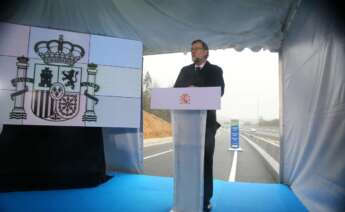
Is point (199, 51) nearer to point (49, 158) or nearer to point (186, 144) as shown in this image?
point (186, 144)

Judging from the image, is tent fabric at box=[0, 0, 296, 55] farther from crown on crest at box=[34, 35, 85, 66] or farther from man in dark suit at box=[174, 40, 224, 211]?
man in dark suit at box=[174, 40, 224, 211]

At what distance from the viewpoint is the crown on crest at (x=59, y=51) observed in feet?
10.4

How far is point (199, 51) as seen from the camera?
7.27 feet

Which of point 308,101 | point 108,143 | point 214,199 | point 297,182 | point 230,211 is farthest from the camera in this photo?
point 108,143

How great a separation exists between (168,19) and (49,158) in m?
2.37

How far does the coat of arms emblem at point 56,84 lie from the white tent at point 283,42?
0.77 metres

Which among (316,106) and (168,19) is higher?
(168,19)

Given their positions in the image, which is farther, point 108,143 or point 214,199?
point 108,143

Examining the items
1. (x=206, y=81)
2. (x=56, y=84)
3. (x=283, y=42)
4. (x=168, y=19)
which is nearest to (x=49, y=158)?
(x=56, y=84)

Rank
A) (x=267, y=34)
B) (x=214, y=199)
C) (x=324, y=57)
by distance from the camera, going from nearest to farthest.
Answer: (x=324, y=57), (x=214, y=199), (x=267, y=34)

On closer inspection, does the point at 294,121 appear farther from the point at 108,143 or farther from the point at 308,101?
the point at 108,143

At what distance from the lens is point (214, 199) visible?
2.78 metres

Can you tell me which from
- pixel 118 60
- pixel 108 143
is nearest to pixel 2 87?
pixel 118 60

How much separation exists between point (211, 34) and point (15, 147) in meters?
2.91
